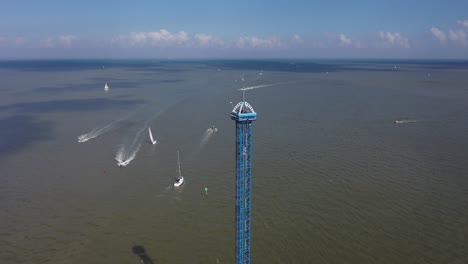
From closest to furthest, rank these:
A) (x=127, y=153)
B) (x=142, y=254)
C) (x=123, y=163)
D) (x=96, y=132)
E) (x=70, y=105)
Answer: (x=142, y=254) → (x=123, y=163) → (x=127, y=153) → (x=96, y=132) → (x=70, y=105)

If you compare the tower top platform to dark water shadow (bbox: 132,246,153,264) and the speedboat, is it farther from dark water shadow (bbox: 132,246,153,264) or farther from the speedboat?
the speedboat

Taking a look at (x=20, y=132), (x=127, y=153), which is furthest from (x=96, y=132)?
(x=127, y=153)

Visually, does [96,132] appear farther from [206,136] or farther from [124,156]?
[206,136]

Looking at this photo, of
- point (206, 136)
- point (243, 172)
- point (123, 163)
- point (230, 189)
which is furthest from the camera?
point (206, 136)

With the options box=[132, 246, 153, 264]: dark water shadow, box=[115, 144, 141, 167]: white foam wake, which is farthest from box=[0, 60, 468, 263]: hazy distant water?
box=[115, 144, 141, 167]: white foam wake

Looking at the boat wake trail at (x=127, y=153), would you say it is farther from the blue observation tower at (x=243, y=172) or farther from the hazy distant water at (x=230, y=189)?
the blue observation tower at (x=243, y=172)

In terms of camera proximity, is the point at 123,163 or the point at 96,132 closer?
the point at 123,163
